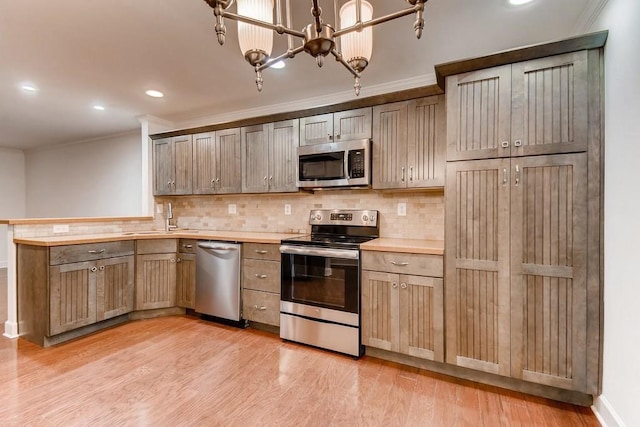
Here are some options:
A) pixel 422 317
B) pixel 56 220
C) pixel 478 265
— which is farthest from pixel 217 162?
pixel 478 265

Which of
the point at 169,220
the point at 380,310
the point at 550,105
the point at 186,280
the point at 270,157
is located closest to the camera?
the point at 550,105

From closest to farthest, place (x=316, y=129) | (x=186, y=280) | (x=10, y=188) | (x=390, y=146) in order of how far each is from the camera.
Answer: (x=390, y=146) → (x=316, y=129) → (x=186, y=280) → (x=10, y=188)

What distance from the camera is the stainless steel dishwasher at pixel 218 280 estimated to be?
3129 mm

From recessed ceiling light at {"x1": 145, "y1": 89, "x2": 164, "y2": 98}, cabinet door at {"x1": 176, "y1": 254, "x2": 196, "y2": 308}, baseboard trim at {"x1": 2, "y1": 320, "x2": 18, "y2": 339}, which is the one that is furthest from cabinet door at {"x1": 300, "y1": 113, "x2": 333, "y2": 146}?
baseboard trim at {"x1": 2, "y1": 320, "x2": 18, "y2": 339}

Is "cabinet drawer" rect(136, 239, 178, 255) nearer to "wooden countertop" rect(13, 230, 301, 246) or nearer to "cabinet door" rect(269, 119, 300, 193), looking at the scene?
"wooden countertop" rect(13, 230, 301, 246)

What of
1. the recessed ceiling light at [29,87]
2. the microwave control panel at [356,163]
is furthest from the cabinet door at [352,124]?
the recessed ceiling light at [29,87]

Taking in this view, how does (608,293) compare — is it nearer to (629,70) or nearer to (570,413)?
(570,413)

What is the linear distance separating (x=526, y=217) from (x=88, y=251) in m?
3.67

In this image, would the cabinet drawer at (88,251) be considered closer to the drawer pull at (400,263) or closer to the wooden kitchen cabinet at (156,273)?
the wooden kitchen cabinet at (156,273)

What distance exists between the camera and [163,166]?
4.12m

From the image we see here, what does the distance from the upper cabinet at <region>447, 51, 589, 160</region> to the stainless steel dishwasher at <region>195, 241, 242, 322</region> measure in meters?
2.25

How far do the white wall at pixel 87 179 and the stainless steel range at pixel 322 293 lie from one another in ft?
11.8

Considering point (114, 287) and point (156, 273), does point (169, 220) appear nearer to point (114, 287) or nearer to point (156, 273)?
point (156, 273)

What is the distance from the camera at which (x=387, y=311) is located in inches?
95.5
